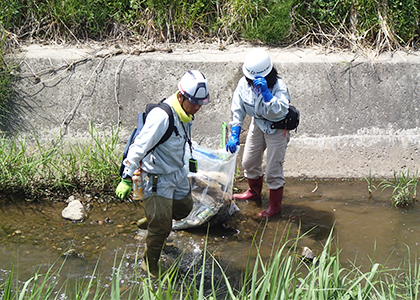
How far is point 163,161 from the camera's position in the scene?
3273 mm

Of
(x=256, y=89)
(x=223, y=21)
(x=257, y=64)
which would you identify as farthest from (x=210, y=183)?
(x=223, y=21)

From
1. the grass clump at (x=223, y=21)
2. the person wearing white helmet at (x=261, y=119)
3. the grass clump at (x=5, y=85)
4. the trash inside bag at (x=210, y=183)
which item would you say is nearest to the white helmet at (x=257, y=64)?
the person wearing white helmet at (x=261, y=119)

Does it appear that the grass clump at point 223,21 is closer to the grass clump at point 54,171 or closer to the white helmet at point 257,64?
the grass clump at point 54,171

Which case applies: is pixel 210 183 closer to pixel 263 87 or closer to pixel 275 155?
pixel 275 155

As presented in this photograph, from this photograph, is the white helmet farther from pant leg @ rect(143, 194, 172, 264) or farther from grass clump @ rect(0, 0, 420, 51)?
grass clump @ rect(0, 0, 420, 51)

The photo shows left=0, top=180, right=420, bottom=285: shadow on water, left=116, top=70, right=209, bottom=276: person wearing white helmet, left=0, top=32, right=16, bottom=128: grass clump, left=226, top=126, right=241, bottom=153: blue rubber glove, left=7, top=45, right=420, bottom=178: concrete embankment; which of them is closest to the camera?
left=116, top=70, right=209, bottom=276: person wearing white helmet

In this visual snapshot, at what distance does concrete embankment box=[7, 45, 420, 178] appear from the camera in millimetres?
5320

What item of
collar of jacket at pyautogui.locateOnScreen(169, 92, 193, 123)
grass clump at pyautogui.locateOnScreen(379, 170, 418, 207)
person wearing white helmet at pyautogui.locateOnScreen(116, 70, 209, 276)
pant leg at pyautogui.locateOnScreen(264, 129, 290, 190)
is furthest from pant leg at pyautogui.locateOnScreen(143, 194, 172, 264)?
grass clump at pyautogui.locateOnScreen(379, 170, 418, 207)

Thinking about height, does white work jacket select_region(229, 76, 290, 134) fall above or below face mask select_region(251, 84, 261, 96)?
below

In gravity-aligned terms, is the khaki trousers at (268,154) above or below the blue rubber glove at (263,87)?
below

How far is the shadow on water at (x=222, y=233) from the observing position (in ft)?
12.3

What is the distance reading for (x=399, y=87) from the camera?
214 inches

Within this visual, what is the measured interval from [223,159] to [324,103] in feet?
6.17

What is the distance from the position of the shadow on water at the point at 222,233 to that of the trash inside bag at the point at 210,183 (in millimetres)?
174
